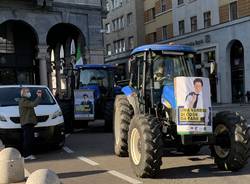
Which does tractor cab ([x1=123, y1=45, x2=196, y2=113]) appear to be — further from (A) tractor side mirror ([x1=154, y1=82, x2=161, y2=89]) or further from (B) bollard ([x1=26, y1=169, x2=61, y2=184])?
(B) bollard ([x1=26, y1=169, x2=61, y2=184])

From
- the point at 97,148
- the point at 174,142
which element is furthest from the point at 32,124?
the point at 174,142

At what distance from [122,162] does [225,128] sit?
2.64 m

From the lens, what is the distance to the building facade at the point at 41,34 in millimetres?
30953

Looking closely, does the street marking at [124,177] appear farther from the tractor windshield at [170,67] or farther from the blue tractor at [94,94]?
the blue tractor at [94,94]

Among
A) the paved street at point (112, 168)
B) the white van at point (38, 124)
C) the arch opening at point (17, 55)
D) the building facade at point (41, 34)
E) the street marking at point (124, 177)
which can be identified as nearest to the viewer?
the street marking at point (124, 177)

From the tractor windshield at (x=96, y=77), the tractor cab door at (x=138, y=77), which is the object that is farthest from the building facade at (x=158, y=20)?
the tractor cab door at (x=138, y=77)

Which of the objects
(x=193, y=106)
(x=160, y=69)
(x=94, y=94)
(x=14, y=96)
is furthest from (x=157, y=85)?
(x=94, y=94)

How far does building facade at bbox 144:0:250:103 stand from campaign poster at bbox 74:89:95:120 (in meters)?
23.1

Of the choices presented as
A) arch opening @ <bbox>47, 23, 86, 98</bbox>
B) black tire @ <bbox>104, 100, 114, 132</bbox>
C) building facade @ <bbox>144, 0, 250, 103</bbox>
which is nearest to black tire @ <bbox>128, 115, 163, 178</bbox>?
black tire @ <bbox>104, 100, 114, 132</bbox>

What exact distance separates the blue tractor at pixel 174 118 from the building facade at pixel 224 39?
30.7 metres

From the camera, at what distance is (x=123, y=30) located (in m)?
67.1

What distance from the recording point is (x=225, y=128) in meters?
9.91

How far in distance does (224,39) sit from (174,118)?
118 feet

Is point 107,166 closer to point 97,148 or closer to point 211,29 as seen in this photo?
point 97,148
